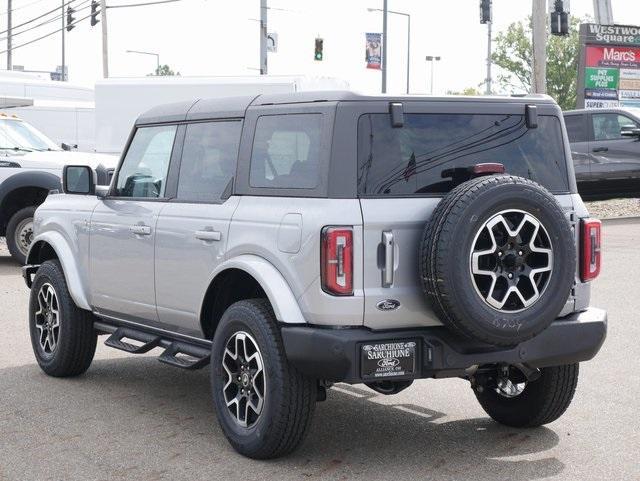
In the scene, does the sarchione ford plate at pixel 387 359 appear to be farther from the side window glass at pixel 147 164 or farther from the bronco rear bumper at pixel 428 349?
the side window glass at pixel 147 164

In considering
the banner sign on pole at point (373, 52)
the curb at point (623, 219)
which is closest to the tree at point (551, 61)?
the banner sign on pole at point (373, 52)

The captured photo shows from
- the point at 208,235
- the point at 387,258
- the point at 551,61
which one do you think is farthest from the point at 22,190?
the point at 551,61

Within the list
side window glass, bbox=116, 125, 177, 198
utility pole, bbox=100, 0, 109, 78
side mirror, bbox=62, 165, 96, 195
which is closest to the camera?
side window glass, bbox=116, 125, 177, 198

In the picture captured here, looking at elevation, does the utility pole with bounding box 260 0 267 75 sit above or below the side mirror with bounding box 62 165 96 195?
above

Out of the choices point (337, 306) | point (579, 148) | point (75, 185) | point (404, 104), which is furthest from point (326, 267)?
point (579, 148)

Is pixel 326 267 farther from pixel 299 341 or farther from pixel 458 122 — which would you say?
pixel 458 122

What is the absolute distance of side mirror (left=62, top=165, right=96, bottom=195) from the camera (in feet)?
26.6

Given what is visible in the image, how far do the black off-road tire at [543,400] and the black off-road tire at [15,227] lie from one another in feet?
34.2

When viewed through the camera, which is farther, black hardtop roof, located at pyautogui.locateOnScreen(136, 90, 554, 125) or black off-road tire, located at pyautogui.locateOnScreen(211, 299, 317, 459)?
black hardtop roof, located at pyautogui.locateOnScreen(136, 90, 554, 125)

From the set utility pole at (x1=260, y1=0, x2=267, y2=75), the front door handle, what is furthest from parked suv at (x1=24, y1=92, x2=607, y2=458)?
utility pole at (x1=260, y1=0, x2=267, y2=75)

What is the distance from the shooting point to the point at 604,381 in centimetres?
834

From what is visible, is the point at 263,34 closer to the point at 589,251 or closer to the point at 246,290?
the point at 246,290

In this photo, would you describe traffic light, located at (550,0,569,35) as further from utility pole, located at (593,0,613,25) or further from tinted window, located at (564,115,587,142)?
tinted window, located at (564,115,587,142)

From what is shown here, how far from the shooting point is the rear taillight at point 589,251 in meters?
6.46
